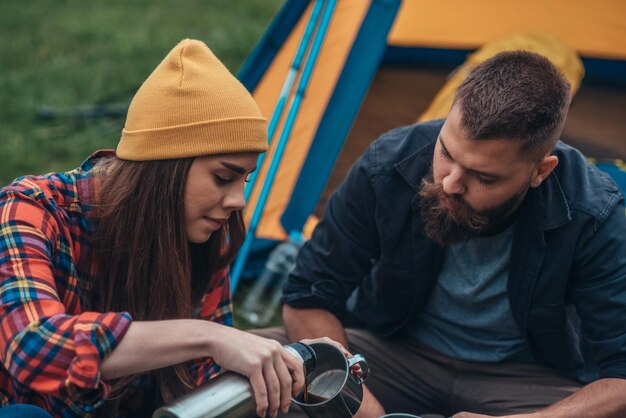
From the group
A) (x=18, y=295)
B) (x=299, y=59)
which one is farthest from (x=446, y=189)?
(x=299, y=59)

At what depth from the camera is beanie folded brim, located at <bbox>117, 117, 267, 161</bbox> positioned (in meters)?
1.87

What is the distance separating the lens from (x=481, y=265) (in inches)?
93.6

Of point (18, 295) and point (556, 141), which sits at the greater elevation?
point (556, 141)

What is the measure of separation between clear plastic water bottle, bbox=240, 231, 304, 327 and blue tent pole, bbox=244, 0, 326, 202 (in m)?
0.27

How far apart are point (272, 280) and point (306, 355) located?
1837mm

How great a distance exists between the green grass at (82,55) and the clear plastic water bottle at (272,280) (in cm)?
127

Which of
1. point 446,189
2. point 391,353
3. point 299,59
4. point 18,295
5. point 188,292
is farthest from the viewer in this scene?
point 299,59

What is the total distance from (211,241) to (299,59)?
1425 millimetres

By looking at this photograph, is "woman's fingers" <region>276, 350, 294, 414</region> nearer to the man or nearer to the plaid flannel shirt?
the plaid flannel shirt

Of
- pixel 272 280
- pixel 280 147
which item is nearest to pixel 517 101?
pixel 280 147

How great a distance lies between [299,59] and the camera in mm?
3357

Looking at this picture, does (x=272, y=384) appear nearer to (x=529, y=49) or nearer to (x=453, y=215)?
(x=453, y=215)

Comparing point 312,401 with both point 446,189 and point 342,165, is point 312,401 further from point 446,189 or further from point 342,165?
point 342,165

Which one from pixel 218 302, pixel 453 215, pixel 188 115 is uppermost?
pixel 188 115
